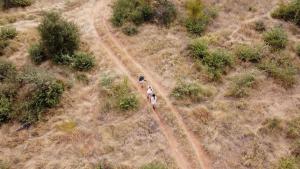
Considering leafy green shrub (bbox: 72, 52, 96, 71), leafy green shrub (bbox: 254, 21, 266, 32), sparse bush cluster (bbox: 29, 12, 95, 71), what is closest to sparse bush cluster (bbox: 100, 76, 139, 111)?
leafy green shrub (bbox: 72, 52, 96, 71)

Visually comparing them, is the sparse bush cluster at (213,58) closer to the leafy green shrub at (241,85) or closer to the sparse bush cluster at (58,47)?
the leafy green shrub at (241,85)

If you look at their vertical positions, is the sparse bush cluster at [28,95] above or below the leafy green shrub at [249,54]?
below

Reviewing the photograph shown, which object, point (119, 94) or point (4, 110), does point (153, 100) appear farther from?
point (4, 110)

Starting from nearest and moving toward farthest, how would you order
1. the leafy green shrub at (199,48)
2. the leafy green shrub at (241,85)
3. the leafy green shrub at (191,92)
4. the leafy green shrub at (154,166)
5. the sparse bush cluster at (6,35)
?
the leafy green shrub at (154,166) < the leafy green shrub at (191,92) < the leafy green shrub at (241,85) < the leafy green shrub at (199,48) < the sparse bush cluster at (6,35)

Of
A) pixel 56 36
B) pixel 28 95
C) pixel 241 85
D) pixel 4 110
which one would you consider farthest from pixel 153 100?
pixel 4 110

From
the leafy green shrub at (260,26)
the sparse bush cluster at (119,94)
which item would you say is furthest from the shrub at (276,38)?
the sparse bush cluster at (119,94)

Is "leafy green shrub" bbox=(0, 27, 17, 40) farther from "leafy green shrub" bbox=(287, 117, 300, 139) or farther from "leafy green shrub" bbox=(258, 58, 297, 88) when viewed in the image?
"leafy green shrub" bbox=(287, 117, 300, 139)

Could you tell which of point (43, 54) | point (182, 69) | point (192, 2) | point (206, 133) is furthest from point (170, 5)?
point (206, 133)
